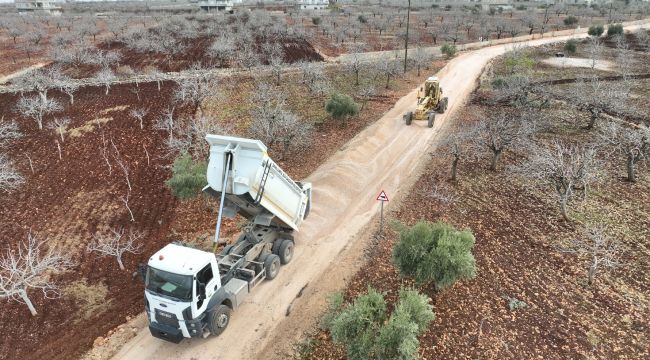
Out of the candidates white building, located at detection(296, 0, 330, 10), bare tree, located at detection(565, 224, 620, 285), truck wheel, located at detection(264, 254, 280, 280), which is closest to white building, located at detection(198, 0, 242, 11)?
white building, located at detection(296, 0, 330, 10)

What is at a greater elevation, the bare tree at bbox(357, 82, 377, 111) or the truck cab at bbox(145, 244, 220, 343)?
the bare tree at bbox(357, 82, 377, 111)

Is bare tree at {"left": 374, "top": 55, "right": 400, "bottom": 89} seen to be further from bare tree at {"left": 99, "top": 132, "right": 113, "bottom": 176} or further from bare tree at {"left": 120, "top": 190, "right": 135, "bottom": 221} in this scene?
bare tree at {"left": 120, "top": 190, "right": 135, "bottom": 221}

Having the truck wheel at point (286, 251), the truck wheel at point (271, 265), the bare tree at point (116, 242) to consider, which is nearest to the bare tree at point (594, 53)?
the truck wheel at point (286, 251)

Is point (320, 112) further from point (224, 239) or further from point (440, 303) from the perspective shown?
point (440, 303)

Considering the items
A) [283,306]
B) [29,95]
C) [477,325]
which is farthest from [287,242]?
[29,95]

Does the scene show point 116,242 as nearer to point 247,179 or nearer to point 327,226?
point 247,179

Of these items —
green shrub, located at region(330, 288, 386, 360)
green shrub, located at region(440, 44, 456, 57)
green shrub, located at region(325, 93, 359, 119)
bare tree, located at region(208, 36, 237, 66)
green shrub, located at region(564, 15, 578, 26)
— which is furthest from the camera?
green shrub, located at region(564, 15, 578, 26)

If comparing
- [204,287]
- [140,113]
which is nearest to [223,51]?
[140,113]
